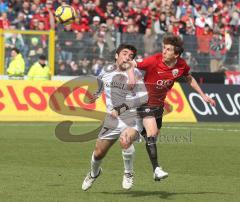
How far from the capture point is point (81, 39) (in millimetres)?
27219

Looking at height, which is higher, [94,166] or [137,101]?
[137,101]

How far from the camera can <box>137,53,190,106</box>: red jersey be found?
11359 mm

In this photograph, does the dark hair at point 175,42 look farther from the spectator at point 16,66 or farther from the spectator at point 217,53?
the spectator at point 217,53

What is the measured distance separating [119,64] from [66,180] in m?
2.08

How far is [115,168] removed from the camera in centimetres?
1368

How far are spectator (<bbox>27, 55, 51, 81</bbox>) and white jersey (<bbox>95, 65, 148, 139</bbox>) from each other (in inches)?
579

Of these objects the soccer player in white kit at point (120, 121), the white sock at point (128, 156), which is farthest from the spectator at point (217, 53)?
the white sock at point (128, 156)

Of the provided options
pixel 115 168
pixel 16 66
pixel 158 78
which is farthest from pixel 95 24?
pixel 158 78

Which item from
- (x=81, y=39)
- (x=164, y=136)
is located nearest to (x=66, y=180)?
(x=164, y=136)

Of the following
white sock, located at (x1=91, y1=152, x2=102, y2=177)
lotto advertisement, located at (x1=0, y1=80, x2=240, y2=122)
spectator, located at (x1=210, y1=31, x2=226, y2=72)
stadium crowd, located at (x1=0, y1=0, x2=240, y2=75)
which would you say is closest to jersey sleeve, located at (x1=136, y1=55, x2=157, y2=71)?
white sock, located at (x1=91, y1=152, x2=102, y2=177)

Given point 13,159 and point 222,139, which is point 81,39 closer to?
point 222,139

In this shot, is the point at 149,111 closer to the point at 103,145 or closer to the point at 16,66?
the point at 103,145

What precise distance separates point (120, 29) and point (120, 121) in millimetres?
19921

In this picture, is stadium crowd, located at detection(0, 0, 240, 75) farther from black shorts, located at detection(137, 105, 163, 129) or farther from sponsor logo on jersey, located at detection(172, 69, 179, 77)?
sponsor logo on jersey, located at detection(172, 69, 179, 77)
